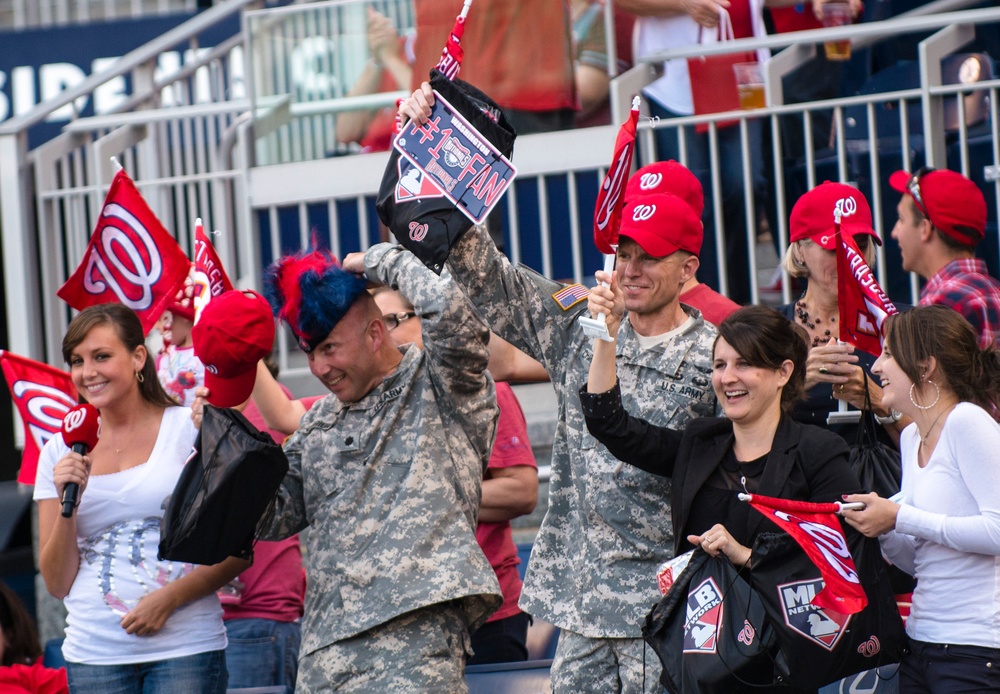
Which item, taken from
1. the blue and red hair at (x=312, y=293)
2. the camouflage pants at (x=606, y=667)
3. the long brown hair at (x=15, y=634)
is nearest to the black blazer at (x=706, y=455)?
the camouflage pants at (x=606, y=667)

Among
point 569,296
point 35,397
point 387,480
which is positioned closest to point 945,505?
point 569,296

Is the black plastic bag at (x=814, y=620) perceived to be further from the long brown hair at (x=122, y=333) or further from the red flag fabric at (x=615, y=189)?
the long brown hair at (x=122, y=333)

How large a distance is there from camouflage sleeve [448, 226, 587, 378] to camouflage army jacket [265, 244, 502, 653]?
0.58ft

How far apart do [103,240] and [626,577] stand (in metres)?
2.54

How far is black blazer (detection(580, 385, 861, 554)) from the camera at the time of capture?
3.51 metres

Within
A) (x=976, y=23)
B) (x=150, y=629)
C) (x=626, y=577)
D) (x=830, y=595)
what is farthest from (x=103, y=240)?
(x=976, y=23)

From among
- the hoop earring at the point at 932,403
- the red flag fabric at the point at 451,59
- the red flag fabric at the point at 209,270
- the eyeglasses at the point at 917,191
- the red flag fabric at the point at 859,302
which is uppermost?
the red flag fabric at the point at 451,59

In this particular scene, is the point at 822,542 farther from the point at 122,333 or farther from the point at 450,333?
the point at 122,333

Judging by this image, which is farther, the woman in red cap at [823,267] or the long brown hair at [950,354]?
the woman in red cap at [823,267]

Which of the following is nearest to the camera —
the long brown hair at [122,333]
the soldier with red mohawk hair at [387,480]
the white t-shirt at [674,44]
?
the soldier with red mohawk hair at [387,480]

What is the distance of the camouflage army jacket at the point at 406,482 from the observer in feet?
12.2

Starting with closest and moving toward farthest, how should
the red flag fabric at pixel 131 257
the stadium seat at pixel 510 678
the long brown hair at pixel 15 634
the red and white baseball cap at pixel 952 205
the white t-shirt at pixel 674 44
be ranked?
the stadium seat at pixel 510 678, the long brown hair at pixel 15 634, the red and white baseball cap at pixel 952 205, the red flag fabric at pixel 131 257, the white t-shirt at pixel 674 44

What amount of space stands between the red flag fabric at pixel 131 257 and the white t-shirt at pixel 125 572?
0.94 meters

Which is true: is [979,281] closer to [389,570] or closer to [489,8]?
[389,570]
